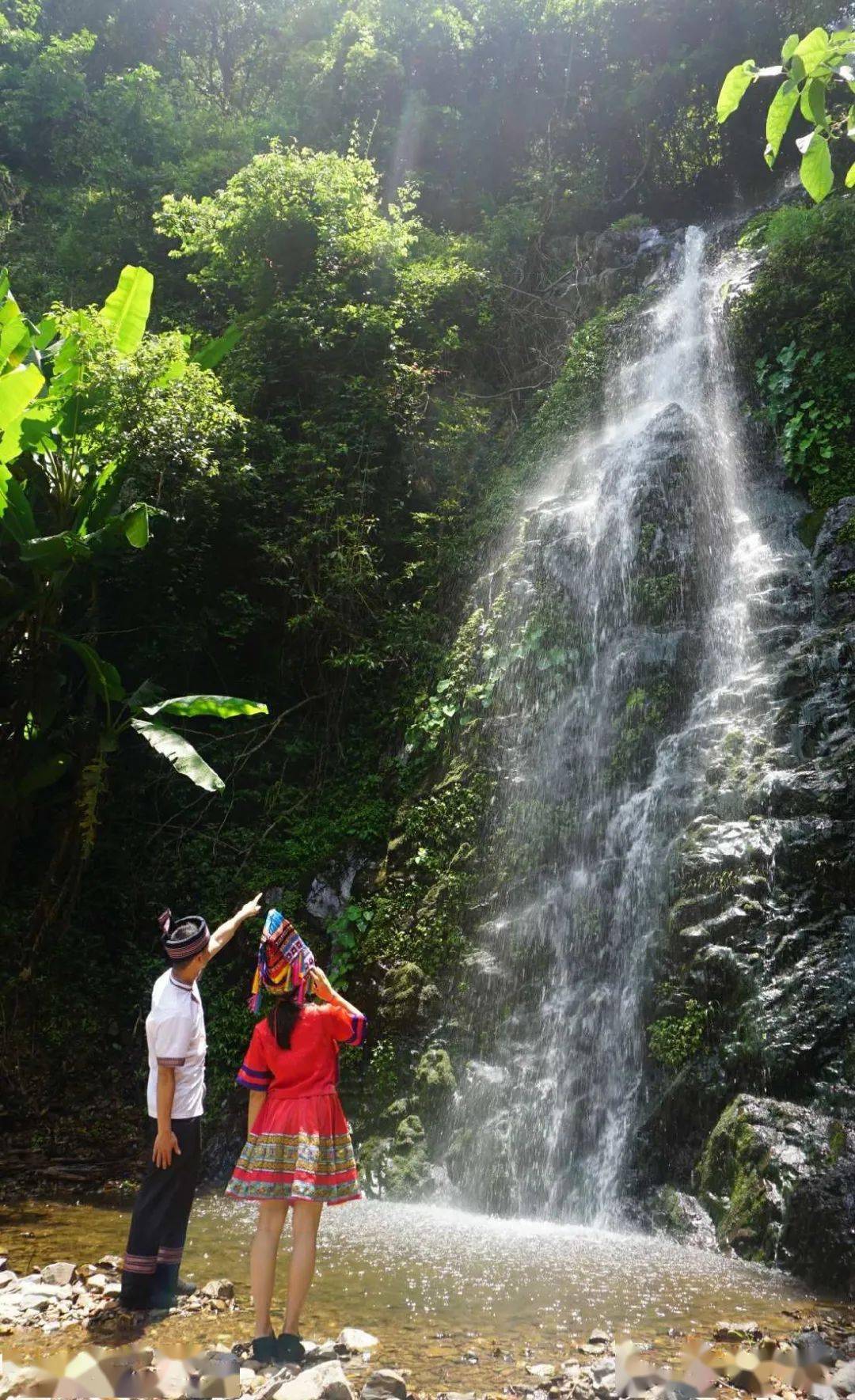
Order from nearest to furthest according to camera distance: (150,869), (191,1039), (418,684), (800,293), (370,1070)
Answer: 1. (191,1039)
2. (370,1070)
3. (150,869)
4. (418,684)
5. (800,293)

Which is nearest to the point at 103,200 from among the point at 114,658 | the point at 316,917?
the point at 114,658

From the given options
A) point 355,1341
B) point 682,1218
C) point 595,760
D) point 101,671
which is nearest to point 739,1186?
point 682,1218

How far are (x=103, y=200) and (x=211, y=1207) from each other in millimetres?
16791

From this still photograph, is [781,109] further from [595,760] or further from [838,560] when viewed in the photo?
[838,560]

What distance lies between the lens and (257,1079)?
3.71m

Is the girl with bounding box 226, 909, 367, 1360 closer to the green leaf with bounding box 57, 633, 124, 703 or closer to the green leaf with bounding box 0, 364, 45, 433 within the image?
the green leaf with bounding box 57, 633, 124, 703

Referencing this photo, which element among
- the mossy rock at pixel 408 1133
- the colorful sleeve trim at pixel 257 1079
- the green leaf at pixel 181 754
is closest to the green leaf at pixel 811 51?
the colorful sleeve trim at pixel 257 1079

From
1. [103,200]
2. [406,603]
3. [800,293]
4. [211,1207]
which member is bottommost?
[211,1207]

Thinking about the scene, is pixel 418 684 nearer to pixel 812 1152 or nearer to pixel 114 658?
pixel 114 658

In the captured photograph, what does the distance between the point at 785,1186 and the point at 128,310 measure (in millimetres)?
8544

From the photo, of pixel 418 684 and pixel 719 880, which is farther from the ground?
pixel 418 684

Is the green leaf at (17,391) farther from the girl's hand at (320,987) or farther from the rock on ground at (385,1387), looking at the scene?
the rock on ground at (385,1387)

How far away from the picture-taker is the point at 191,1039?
167 inches

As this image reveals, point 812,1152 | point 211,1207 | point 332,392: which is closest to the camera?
point 812,1152
